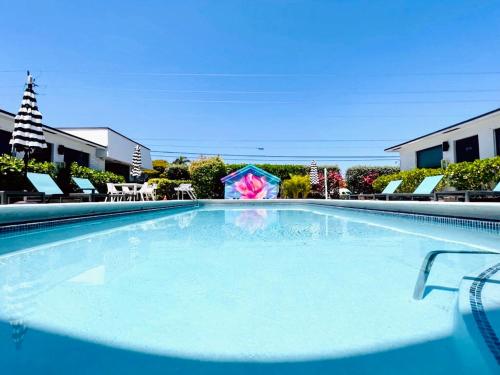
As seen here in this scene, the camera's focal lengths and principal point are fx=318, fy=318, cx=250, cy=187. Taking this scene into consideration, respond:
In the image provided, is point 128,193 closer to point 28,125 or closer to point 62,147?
point 28,125

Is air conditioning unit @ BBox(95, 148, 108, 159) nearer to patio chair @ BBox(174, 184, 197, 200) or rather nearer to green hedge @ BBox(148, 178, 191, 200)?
green hedge @ BBox(148, 178, 191, 200)

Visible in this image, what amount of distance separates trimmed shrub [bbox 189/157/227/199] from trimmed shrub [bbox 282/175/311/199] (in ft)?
12.3

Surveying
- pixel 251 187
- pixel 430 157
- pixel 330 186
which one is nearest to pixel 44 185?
pixel 251 187

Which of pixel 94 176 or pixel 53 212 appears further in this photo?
pixel 94 176

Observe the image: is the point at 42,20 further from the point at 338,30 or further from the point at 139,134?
the point at 139,134

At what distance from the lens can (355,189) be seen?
19531mm

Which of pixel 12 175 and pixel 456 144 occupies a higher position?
pixel 456 144

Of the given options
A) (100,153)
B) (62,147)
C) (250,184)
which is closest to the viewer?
(62,147)

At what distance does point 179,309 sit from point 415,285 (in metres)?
1.47

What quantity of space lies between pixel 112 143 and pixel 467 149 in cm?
1862

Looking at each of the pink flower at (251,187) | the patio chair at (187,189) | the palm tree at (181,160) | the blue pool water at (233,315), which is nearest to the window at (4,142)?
the patio chair at (187,189)

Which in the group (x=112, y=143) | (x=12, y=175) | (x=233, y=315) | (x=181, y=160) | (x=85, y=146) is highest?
(x=181, y=160)

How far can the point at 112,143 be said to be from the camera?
19.4 meters

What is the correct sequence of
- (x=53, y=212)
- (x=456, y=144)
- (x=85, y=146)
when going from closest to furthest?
(x=53, y=212), (x=456, y=144), (x=85, y=146)
